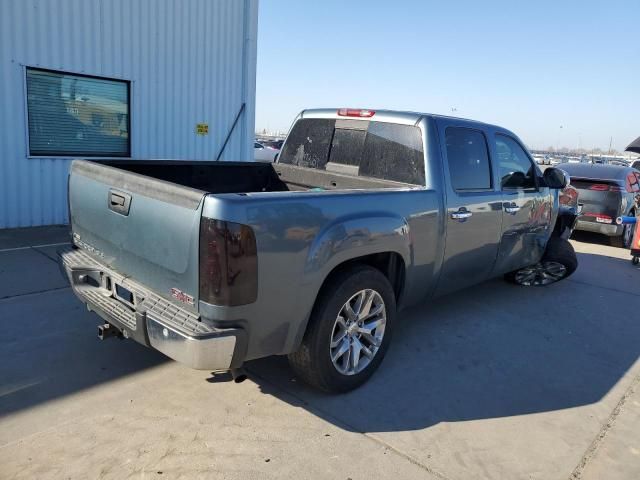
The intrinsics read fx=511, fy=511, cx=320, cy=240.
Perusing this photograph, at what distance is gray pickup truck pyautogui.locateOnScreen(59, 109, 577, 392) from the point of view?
2.62m

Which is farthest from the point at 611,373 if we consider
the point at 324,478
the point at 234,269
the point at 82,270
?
the point at 82,270

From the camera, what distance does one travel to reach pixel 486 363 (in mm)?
4113

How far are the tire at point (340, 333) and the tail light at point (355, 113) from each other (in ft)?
5.07

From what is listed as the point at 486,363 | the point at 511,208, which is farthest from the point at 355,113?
the point at 486,363

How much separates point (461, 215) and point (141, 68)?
693 centimetres

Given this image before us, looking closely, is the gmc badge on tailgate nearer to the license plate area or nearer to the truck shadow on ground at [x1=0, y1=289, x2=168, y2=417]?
the license plate area

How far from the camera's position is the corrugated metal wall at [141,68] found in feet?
24.5

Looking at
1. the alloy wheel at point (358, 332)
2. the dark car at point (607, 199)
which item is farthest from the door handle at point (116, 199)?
the dark car at point (607, 199)

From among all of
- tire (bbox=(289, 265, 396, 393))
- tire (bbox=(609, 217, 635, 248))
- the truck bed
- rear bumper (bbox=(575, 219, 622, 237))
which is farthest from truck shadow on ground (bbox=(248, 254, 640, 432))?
tire (bbox=(609, 217, 635, 248))

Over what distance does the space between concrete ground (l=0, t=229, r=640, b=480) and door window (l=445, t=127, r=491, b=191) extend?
137 centimetres

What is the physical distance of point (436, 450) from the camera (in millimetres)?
2955

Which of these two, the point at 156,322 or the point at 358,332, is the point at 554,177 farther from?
the point at 156,322

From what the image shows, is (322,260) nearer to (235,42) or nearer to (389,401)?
(389,401)

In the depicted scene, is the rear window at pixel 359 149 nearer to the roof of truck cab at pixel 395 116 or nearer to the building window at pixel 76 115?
the roof of truck cab at pixel 395 116
